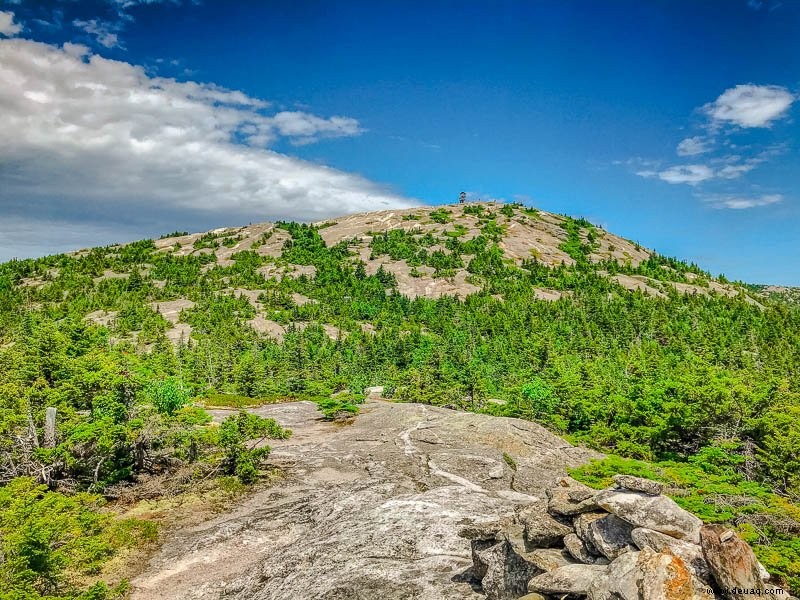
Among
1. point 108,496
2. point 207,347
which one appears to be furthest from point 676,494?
point 207,347

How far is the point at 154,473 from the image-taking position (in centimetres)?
3466

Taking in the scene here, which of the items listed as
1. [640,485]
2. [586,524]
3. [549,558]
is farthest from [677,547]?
[549,558]

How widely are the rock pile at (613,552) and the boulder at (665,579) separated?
0.7 inches

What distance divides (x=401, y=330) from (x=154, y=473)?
116 meters

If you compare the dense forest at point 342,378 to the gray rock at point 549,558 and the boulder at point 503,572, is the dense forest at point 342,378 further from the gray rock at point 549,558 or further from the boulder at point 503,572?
the boulder at point 503,572

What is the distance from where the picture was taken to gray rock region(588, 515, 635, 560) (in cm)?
1244

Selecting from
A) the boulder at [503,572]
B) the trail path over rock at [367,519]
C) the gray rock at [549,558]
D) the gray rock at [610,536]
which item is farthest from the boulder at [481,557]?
the gray rock at [610,536]

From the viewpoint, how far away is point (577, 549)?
13.6 meters

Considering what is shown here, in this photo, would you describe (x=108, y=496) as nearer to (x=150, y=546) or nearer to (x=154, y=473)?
(x=154, y=473)

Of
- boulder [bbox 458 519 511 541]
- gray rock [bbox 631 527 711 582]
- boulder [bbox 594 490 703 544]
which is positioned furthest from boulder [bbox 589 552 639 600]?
boulder [bbox 458 519 511 541]

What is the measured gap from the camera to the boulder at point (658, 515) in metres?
12.0

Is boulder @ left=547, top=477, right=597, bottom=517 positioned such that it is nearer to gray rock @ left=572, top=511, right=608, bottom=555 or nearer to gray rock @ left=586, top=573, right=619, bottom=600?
gray rock @ left=572, top=511, right=608, bottom=555

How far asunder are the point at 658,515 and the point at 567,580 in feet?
9.78

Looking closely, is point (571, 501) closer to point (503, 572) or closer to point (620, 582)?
point (503, 572)
